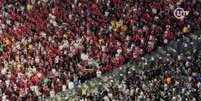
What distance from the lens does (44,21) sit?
88.9ft

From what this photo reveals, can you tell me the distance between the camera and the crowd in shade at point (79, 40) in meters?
24.2

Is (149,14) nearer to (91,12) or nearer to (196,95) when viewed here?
(91,12)

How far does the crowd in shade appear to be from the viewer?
79.3 feet

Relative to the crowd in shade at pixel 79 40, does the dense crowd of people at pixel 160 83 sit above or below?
below

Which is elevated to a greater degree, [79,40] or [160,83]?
[79,40]

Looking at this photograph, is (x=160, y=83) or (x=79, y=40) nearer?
(x=160, y=83)

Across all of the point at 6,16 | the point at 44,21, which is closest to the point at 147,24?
the point at 44,21

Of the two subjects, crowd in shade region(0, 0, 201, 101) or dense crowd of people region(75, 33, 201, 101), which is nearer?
dense crowd of people region(75, 33, 201, 101)

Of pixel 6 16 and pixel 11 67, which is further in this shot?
pixel 6 16

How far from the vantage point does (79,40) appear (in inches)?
1013

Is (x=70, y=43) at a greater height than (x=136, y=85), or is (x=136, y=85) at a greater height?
(x=70, y=43)

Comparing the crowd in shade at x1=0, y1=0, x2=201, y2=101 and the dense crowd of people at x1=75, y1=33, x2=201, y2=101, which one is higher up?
the crowd in shade at x1=0, y1=0, x2=201, y2=101

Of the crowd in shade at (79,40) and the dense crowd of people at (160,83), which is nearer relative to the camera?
the dense crowd of people at (160,83)

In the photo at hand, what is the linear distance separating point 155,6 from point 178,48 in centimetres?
225
